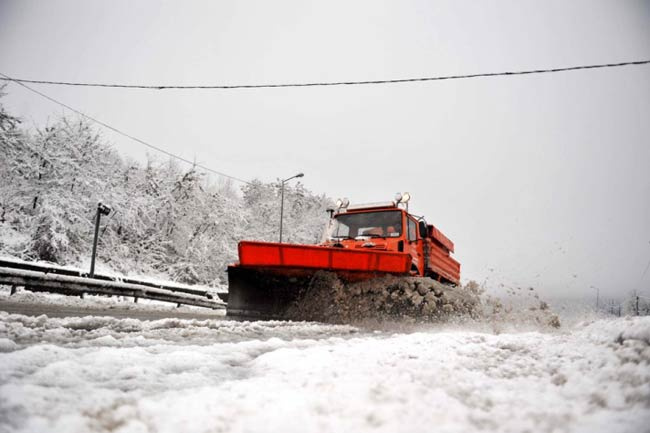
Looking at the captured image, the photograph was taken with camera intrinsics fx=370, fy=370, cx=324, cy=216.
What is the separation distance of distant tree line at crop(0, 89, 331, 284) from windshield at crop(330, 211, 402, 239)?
17.1m

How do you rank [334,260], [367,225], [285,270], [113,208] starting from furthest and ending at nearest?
[113,208] < [367,225] < [285,270] < [334,260]

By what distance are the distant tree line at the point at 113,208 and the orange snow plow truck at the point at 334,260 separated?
56.1 ft

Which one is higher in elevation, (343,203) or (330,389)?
(343,203)

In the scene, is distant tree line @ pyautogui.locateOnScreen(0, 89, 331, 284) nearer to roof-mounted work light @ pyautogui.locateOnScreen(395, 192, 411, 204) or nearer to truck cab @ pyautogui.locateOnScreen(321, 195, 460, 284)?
truck cab @ pyautogui.locateOnScreen(321, 195, 460, 284)

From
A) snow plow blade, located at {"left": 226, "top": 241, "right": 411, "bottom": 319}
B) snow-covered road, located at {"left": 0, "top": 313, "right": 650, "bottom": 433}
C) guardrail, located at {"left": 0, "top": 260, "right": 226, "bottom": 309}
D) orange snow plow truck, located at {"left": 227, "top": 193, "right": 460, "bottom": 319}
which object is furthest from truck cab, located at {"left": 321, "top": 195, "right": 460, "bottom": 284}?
guardrail, located at {"left": 0, "top": 260, "right": 226, "bottom": 309}

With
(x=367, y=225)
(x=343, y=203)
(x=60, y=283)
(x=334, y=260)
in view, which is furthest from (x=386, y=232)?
(x=60, y=283)

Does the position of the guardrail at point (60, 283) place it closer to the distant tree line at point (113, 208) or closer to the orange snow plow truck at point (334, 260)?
the orange snow plow truck at point (334, 260)

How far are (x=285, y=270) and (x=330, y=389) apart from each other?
489cm

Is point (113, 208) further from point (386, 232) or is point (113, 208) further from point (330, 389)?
point (330, 389)

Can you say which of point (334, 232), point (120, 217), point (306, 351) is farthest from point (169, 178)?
point (306, 351)

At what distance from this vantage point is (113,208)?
22359 mm

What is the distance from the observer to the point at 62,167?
67.4ft

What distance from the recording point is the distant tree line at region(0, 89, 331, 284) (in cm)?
1944

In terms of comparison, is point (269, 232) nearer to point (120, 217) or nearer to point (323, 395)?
point (120, 217)
